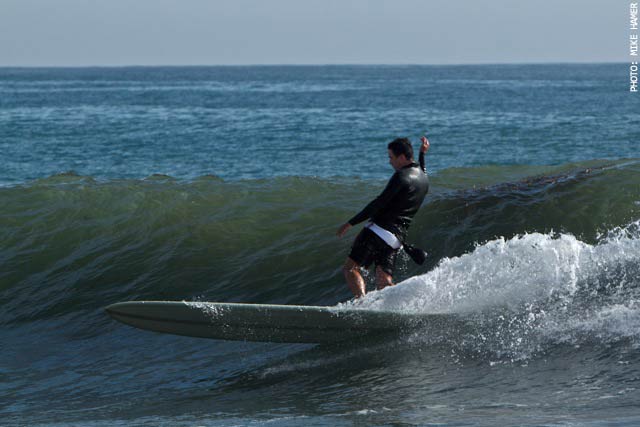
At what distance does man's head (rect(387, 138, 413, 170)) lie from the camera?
8.16 m

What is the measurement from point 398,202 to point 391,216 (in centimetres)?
16

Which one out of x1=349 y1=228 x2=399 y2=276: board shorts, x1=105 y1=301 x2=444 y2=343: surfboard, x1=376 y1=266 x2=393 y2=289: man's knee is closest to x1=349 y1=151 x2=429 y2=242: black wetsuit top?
x1=349 y1=228 x2=399 y2=276: board shorts

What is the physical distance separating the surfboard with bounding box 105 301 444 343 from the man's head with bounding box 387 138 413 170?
1.44 m

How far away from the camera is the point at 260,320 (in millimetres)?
8180

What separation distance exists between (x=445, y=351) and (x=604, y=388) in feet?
5.77

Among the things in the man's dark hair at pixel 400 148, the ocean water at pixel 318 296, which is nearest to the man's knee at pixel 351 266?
the ocean water at pixel 318 296

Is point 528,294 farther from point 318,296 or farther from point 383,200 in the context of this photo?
point 318,296

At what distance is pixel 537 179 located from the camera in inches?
521

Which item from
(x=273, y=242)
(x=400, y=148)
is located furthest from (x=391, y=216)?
(x=273, y=242)

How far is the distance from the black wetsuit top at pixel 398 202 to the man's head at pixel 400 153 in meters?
0.06

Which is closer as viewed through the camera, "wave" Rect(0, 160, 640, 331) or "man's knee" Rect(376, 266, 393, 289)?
"man's knee" Rect(376, 266, 393, 289)

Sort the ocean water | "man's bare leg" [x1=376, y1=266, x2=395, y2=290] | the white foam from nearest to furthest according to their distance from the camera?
the ocean water < the white foam < "man's bare leg" [x1=376, y1=266, x2=395, y2=290]

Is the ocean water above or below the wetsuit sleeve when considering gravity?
→ below

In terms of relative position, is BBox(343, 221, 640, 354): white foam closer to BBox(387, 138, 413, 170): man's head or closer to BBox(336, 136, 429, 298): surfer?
BBox(336, 136, 429, 298): surfer
